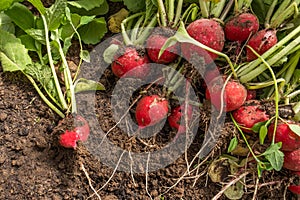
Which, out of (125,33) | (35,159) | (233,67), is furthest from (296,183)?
(35,159)

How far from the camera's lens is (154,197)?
1.45 meters

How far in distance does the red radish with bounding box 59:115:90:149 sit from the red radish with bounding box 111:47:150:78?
0.23m

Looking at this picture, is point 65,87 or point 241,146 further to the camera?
point 65,87

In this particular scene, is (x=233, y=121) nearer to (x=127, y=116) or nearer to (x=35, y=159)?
(x=127, y=116)

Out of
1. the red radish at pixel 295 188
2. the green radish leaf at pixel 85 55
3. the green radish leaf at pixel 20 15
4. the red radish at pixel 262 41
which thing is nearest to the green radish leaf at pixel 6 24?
the green radish leaf at pixel 20 15

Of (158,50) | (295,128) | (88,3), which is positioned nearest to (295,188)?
(295,128)

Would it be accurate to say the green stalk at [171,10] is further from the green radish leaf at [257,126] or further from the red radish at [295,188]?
the red radish at [295,188]

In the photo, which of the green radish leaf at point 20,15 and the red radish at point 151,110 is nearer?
the red radish at point 151,110

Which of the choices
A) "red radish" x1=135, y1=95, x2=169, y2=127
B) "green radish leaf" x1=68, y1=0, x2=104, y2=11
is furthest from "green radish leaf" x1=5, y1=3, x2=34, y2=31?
"red radish" x1=135, y1=95, x2=169, y2=127

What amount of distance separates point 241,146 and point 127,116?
40cm

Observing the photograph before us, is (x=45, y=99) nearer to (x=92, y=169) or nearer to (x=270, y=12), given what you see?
(x=92, y=169)

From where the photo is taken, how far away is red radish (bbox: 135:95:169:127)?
1428mm

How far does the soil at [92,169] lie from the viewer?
4.67 ft

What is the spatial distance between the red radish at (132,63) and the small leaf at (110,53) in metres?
0.03
